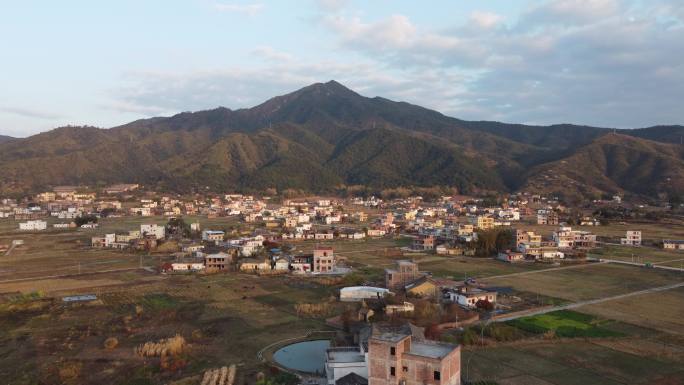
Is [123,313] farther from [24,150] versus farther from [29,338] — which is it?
[24,150]

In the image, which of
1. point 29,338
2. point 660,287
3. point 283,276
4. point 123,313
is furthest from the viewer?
point 283,276

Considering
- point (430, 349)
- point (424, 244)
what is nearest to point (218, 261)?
point (424, 244)

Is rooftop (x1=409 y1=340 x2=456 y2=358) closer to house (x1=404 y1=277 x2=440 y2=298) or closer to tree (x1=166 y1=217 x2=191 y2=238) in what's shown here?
house (x1=404 y1=277 x2=440 y2=298)

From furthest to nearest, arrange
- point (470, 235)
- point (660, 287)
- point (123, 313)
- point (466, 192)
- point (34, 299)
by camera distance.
Result: point (466, 192)
point (470, 235)
point (660, 287)
point (34, 299)
point (123, 313)

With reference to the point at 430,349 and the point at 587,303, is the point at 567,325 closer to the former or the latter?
the point at 587,303

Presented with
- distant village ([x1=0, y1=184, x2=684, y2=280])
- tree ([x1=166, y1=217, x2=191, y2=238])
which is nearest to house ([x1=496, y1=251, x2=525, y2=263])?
distant village ([x1=0, y1=184, x2=684, y2=280])

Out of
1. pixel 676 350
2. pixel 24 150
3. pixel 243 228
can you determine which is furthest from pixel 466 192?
pixel 24 150
